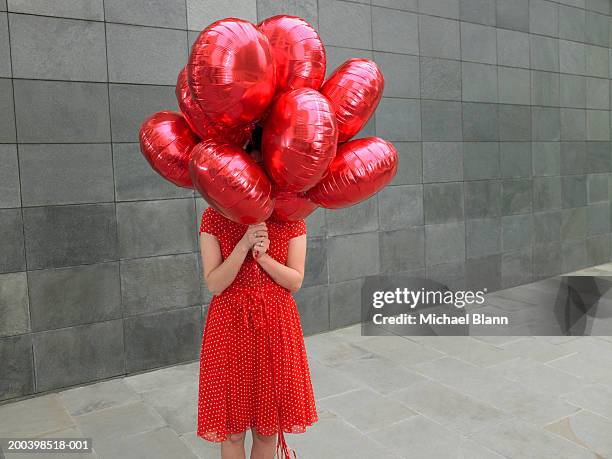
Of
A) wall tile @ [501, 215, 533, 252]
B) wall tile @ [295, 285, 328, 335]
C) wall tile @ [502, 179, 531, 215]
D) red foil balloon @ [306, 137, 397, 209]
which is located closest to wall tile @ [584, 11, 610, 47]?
wall tile @ [502, 179, 531, 215]

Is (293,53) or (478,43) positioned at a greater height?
(478,43)

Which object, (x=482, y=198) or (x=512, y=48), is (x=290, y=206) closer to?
(x=482, y=198)

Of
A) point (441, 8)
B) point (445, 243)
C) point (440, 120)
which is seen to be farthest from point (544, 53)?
point (445, 243)

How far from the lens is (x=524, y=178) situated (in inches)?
215

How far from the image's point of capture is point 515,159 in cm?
537

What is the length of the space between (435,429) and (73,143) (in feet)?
8.12

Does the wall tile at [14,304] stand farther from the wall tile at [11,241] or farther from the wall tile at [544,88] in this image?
A: the wall tile at [544,88]

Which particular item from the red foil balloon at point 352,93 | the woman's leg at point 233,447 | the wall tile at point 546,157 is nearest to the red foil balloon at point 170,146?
the red foil balloon at point 352,93

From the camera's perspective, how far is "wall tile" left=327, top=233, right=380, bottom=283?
4262 mm

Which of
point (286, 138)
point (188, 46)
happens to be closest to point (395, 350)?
point (188, 46)

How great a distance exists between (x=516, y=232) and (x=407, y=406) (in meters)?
3.02

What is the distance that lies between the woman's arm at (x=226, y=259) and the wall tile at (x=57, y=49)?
1.88 m

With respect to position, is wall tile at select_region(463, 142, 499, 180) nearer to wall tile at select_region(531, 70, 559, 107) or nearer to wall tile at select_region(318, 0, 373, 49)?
wall tile at select_region(531, 70, 559, 107)

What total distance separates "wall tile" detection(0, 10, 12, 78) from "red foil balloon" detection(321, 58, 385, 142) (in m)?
2.09
